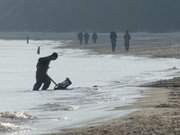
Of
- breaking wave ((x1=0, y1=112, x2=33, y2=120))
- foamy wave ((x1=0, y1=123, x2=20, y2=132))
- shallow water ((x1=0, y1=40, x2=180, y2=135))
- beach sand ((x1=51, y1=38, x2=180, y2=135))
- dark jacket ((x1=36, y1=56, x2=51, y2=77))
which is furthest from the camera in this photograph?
dark jacket ((x1=36, y1=56, x2=51, y2=77))

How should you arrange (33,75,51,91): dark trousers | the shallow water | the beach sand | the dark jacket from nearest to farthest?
1. the beach sand
2. the shallow water
3. the dark jacket
4. (33,75,51,91): dark trousers

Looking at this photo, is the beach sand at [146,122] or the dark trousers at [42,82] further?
the dark trousers at [42,82]

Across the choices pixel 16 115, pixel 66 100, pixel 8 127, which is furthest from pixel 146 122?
pixel 66 100

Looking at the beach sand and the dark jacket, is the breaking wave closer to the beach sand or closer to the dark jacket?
the beach sand

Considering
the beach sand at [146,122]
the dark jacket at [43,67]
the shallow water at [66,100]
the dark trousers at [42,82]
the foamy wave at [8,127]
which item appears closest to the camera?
the beach sand at [146,122]

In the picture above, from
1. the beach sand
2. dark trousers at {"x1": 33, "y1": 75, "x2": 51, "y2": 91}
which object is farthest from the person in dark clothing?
the beach sand

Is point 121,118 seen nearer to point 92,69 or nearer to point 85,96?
point 85,96

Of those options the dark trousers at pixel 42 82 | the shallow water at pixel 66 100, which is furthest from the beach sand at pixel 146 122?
the dark trousers at pixel 42 82

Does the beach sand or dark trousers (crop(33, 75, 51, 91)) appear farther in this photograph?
dark trousers (crop(33, 75, 51, 91))

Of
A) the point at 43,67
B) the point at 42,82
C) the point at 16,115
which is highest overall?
the point at 43,67

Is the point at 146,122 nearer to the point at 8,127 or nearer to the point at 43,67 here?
the point at 8,127

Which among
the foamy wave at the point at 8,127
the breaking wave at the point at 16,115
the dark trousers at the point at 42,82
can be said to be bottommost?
the dark trousers at the point at 42,82

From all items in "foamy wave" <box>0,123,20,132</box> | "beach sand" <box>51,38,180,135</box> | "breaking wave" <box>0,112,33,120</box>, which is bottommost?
"breaking wave" <box>0,112,33,120</box>

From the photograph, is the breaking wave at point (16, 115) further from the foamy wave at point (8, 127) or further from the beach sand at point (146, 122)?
the beach sand at point (146, 122)
